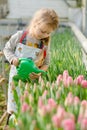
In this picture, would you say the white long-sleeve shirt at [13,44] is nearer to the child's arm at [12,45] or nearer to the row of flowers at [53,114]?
the child's arm at [12,45]

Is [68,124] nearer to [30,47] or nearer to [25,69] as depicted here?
[25,69]

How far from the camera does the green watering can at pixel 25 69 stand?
364 cm

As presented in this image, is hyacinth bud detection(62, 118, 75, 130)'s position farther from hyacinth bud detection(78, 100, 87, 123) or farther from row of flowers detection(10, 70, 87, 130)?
hyacinth bud detection(78, 100, 87, 123)

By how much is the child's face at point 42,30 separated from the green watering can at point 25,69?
0.67 feet

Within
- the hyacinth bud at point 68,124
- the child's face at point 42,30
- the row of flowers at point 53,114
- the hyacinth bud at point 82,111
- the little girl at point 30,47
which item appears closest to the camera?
the hyacinth bud at point 68,124

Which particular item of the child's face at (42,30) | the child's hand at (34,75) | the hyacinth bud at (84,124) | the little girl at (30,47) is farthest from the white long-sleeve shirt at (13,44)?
the hyacinth bud at (84,124)

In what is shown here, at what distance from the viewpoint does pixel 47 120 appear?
216 centimetres

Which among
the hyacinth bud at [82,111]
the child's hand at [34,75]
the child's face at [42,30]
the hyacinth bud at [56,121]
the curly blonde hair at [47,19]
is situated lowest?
the child's hand at [34,75]

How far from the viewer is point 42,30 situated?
3621 millimetres

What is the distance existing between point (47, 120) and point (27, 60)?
5.10 ft

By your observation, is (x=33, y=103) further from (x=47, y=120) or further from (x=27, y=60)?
(x=27, y=60)

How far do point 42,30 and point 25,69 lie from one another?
1.02 ft

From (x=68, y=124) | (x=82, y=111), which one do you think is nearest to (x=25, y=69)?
(x=82, y=111)

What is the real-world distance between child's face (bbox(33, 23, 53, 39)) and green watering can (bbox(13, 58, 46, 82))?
203 mm
